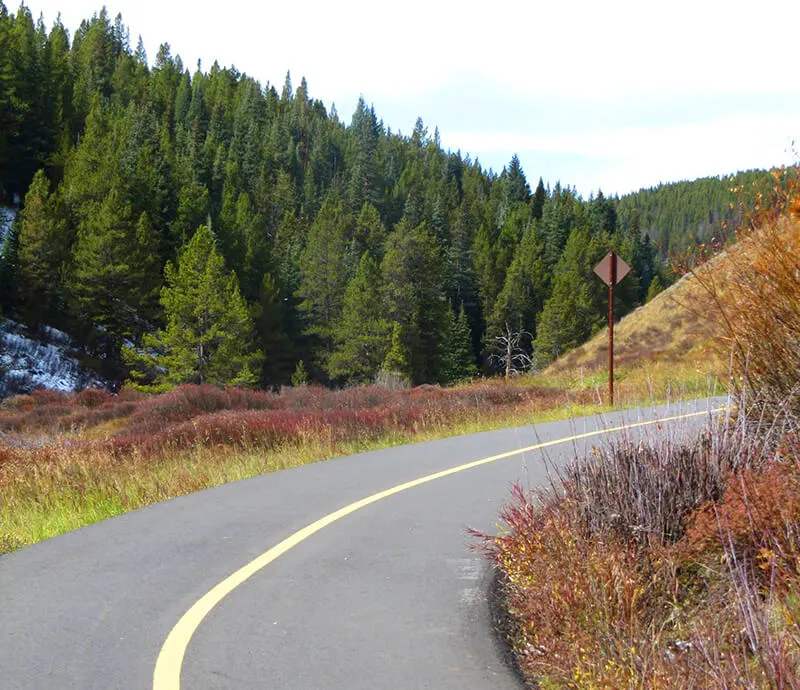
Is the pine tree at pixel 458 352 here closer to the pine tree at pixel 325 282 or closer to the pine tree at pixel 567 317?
the pine tree at pixel 567 317

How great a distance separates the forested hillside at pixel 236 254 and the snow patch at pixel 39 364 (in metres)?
1.74

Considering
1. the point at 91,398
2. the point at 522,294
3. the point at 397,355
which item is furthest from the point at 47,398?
the point at 522,294

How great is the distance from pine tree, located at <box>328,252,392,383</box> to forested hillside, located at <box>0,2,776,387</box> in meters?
0.17

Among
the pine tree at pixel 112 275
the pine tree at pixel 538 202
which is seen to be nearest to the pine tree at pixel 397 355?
the pine tree at pixel 112 275

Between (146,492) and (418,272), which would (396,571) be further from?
(418,272)

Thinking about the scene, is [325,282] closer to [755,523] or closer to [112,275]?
[112,275]

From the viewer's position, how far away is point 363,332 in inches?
2744

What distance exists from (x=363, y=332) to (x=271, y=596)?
64.1 metres

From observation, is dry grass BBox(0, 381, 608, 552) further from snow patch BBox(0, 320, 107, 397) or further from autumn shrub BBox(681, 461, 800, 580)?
snow patch BBox(0, 320, 107, 397)

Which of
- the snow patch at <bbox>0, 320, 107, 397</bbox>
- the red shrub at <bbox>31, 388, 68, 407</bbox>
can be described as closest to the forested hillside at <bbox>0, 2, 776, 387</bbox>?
the snow patch at <bbox>0, 320, 107, 397</bbox>

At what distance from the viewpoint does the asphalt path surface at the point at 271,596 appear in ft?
14.4

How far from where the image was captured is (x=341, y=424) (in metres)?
15.5

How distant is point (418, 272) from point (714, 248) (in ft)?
207

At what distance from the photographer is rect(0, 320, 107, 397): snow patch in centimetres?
4950
